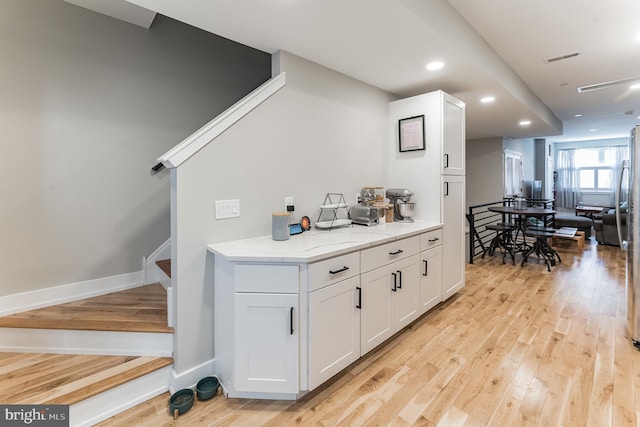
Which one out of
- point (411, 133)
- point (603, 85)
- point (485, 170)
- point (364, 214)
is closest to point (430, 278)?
point (364, 214)

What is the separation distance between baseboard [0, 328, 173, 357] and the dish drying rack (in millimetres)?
1355

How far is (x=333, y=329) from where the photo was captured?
179 cm

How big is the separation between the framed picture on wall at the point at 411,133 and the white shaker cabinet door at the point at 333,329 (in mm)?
1675

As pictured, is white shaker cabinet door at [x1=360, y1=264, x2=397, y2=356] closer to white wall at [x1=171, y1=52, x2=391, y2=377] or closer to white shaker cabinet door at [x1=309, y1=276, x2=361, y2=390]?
white shaker cabinet door at [x1=309, y1=276, x2=361, y2=390]

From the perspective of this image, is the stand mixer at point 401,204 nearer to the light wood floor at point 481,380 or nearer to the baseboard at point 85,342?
the light wood floor at point 481,380

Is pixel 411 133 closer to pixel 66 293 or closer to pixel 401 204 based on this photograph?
pixel 401 204

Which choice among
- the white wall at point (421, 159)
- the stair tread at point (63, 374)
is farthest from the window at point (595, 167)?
the stair tread at point (63, 374)

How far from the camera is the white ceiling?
5.92 feet

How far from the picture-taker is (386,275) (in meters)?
2.16

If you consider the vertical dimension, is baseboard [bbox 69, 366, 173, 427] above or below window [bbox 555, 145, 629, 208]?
below

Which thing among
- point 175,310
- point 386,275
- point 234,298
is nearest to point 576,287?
point 386,275

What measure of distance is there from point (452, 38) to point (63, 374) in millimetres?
3352

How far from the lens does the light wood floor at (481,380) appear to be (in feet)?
5.20

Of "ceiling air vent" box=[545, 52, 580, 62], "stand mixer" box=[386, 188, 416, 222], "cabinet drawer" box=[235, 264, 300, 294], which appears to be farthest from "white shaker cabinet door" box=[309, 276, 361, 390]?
"ceiling air vent" box=[545, 52, 580, 62]
